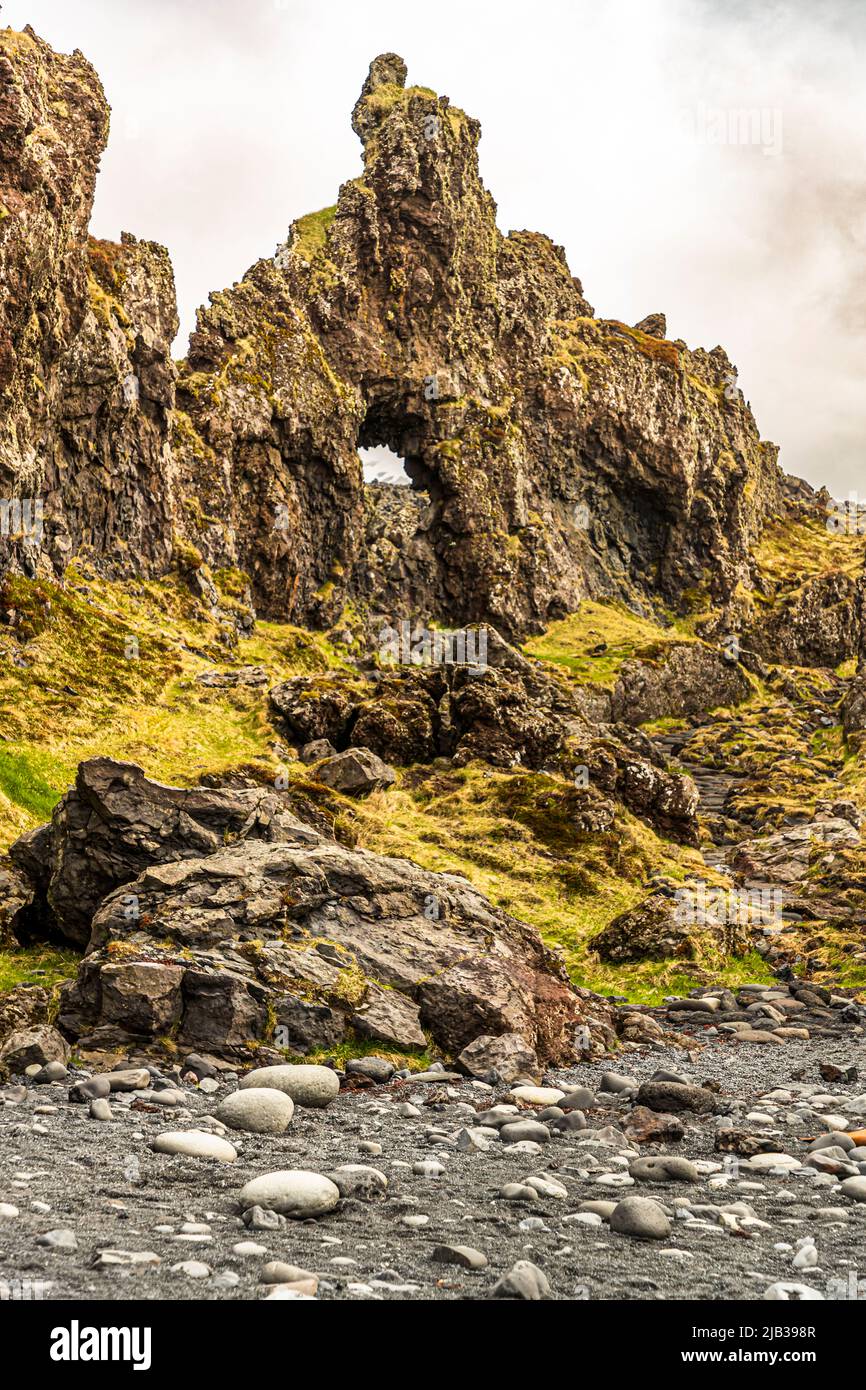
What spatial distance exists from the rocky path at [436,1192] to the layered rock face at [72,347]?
43891mm

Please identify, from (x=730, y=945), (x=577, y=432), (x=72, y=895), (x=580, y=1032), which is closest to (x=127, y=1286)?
(x=580, y=1032)

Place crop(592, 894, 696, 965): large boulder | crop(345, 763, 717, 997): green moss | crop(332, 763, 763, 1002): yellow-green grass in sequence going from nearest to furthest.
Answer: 1. crop(592, 894, 696, 965): large boulder
2. crop(332, 763, 763, 1002): yellow-green grass
3. crop(345, 763, 717, 997): green moss

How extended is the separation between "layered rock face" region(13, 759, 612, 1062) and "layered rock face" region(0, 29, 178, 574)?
1332 inches

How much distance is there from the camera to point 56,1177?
8.71 metres

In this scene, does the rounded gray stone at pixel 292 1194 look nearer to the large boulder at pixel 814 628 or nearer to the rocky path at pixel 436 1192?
the rocky path at pixel 436 1192

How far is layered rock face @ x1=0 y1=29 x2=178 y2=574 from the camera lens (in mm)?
50656

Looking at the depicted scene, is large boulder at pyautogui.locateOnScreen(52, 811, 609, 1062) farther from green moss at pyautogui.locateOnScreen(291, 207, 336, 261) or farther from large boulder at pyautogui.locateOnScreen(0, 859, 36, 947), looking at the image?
green moss at pyautogui.locateOnScreen(291, 207, 336, 261)

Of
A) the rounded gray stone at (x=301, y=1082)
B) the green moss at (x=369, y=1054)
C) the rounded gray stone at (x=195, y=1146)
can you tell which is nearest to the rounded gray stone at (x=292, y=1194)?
the rounded gray stone at (x=195, y=1146)

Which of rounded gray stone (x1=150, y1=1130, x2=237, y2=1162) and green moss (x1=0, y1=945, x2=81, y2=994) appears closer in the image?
rounded gray stone (x1=150, y1=1130, x2=237, y2=1162)

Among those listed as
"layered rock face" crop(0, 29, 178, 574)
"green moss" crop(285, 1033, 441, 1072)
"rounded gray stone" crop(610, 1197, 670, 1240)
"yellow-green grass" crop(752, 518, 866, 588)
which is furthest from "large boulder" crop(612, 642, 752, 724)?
"rounded gray stone" crop(610, 1197, 670, 1240)

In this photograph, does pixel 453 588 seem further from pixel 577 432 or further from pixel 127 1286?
pixel 127 1286

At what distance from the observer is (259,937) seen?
16.6 meters

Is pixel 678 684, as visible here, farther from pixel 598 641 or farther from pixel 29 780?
pixel 29 780

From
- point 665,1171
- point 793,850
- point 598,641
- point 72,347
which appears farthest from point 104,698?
point 598,641
